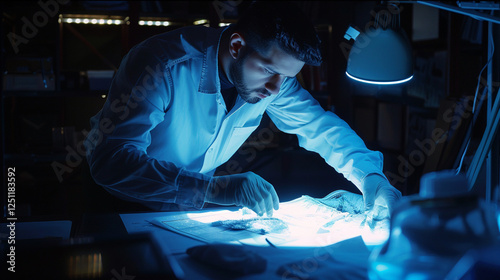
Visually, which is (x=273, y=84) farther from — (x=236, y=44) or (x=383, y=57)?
(x=383, y=57)

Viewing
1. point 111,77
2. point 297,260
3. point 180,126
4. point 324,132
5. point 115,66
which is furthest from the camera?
point 115,66

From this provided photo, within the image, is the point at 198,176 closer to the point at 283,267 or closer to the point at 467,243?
the point at 283,267

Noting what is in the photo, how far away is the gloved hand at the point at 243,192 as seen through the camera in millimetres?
1196

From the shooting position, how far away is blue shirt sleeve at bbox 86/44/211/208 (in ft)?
3.92

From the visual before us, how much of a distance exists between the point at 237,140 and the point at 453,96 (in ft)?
5.05

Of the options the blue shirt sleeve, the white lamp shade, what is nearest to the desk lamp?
the white lamp shade

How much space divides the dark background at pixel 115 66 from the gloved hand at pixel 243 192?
164cm

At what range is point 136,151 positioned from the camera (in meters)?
1.21

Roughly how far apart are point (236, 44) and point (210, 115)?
27cm

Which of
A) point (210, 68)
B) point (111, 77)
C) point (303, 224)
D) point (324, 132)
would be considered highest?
point (210, 68)

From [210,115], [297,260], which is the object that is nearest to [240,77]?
[210,115]

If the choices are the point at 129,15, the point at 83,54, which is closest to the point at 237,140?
the point at 129,15

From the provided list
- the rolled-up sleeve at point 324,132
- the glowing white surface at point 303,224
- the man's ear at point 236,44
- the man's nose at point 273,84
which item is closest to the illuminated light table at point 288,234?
the glowing white surface at point 303,224

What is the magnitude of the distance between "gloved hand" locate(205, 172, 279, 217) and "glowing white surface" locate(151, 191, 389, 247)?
5 cm
